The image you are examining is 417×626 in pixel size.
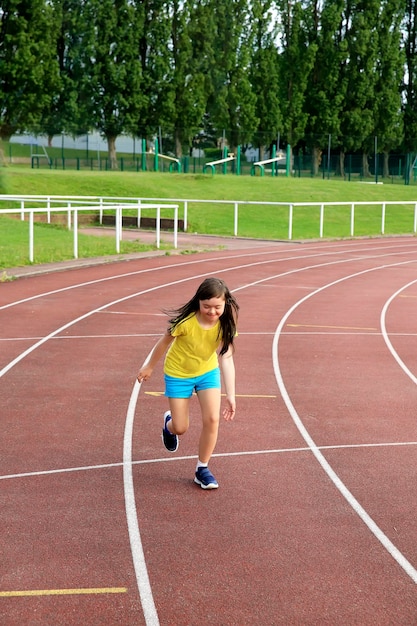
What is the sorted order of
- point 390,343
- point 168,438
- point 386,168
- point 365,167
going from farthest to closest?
point 365,167
point 386,168
point 390,343
point 168,438

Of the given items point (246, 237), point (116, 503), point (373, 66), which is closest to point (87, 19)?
point (373, 66)

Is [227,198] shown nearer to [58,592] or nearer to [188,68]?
[188,68]

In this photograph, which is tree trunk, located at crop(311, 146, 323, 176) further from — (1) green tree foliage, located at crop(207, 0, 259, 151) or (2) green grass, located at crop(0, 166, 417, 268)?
(2) green grass, located at crop(0, 166, 417, 268)

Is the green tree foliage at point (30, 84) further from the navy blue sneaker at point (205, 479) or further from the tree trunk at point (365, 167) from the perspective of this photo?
the navy blue sneaker at point (205, 479)

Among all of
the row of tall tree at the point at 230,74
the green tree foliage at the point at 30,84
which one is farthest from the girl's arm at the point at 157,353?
the row of tall tree at the point at 230,74

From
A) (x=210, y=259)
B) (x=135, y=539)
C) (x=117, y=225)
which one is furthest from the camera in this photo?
(x=210, y=259)

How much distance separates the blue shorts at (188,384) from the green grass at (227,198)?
17.5m

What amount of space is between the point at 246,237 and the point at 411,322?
17.5 metres

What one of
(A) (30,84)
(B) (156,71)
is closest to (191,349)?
(A) (30,84)

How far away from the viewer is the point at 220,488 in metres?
6.67

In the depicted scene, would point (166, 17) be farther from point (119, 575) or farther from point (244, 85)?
point (119, 575)

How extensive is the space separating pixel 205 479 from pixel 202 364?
0.77 metres

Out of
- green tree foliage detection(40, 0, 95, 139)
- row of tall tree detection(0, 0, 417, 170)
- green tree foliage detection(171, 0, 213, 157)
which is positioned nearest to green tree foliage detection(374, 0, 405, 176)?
row of tall tree detection(0, 0, 417, 170)

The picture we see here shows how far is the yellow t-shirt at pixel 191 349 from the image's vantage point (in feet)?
21.3
